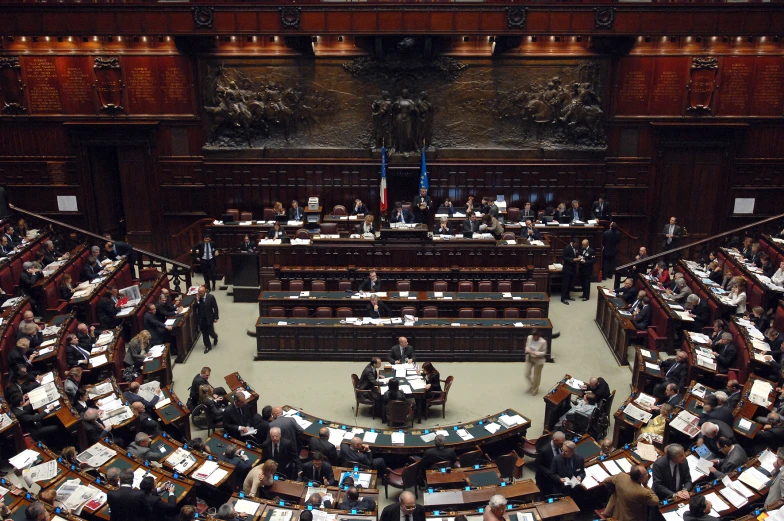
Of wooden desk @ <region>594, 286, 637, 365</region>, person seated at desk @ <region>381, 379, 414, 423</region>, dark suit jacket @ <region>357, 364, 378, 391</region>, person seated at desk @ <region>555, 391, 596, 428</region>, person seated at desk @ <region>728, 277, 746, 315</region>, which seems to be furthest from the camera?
wooden desk @ <region>594, 286, 637, 365</region>

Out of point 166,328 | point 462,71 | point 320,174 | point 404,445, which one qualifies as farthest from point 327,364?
point 462,71

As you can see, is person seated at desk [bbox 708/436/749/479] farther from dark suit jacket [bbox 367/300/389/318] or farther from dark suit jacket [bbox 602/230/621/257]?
dark suit jacket [bbox 602/230/621/257]

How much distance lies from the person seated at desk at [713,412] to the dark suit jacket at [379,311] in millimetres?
6506

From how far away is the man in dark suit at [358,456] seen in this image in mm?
9789

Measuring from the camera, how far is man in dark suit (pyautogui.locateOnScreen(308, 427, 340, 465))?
9820mm

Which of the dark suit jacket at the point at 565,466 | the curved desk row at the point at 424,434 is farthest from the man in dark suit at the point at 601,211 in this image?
the dark suit jacket at the point at 565,466

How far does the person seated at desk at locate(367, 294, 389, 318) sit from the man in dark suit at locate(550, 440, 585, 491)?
5824 mm

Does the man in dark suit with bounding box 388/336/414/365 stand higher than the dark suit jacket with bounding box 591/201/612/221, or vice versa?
the dark suit jacket with bounding box 591/201/612/221

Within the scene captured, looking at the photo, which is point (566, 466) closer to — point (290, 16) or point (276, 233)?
point (276, 233)

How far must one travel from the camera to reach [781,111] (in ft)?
60.7

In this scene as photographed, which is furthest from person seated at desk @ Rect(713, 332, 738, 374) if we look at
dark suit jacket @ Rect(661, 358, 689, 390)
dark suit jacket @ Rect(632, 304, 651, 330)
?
dark suit jacket @ Rect(632, 304, 651, 330)

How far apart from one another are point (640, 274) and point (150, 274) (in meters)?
11.5

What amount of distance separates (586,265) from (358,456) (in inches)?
369

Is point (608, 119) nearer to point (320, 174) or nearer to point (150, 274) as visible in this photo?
point (320, 174)
